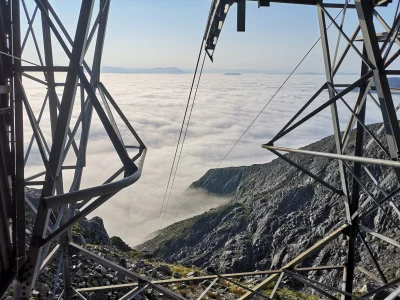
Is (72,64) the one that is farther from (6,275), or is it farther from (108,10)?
(6,275)

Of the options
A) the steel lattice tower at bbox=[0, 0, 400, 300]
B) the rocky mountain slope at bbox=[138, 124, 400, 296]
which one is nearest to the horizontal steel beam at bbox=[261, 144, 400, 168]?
the steel lattice tower at bbox=[0, 0, 400, 300]

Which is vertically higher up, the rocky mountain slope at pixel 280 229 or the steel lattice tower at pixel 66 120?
the steel lattice tower at pixel 66 120

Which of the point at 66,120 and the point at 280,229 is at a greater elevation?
the point at 66,120

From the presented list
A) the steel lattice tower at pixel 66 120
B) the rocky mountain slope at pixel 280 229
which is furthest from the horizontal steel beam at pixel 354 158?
the rocky mountain slope at pixel 280 229

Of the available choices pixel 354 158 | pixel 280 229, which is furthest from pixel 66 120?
pixel 280 229

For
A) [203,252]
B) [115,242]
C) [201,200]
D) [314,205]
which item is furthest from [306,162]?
[201,200]

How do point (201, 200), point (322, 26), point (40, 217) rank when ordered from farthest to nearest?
point (201, 200)
point (322, 26)
point (40, 217)

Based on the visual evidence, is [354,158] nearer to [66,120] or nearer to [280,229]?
[66,120]

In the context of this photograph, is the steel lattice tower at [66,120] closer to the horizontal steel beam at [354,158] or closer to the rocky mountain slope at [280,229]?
the horizontal steel beam at [354,158]
